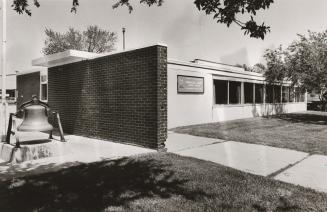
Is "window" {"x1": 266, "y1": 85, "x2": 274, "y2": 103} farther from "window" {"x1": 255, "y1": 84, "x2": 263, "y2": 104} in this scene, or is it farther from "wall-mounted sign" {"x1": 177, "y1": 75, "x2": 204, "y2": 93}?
"wall-mounted sign" {"x1": 177, "y1": 75, "x2": 204, "y2": 93}

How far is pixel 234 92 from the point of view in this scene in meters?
18.5

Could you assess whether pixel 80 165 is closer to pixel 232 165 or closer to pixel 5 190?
pixel 5 190

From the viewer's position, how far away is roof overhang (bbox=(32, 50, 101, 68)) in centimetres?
987

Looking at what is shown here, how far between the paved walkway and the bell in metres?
3.34

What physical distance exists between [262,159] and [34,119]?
5619 millimetres

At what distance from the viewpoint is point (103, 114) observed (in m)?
9.38

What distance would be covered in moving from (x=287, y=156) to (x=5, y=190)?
6.28 m

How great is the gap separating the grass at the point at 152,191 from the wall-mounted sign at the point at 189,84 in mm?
8128

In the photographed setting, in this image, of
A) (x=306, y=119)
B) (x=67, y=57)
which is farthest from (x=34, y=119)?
(x=306, y=119)

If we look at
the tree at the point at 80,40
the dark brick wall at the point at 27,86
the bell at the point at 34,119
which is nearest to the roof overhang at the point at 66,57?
the bell at the point at 34,119

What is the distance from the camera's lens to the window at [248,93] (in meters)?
19.9

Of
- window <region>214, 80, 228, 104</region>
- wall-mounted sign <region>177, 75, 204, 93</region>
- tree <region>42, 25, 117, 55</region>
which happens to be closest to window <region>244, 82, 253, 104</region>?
window <region>214, 80, 228, 104</region>

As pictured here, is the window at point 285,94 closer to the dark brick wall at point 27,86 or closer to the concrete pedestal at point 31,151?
the dark brick wall at point 27,86

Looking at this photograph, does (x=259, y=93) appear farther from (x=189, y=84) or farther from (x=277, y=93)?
(x=189, y=84)
